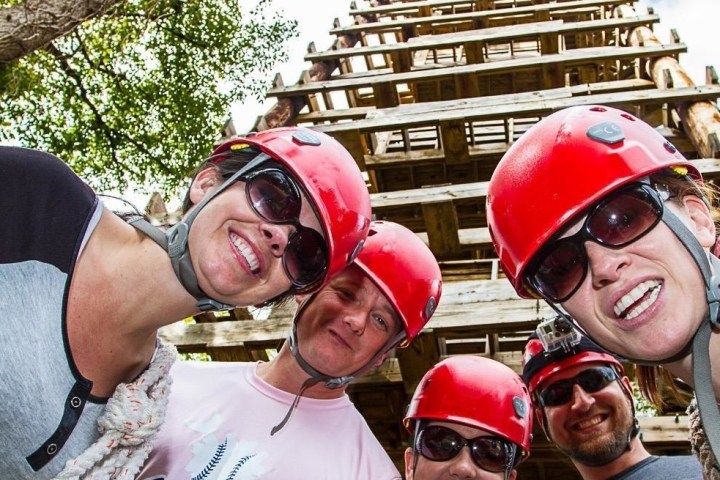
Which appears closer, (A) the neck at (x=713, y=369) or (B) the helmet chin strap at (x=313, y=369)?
(A) the neck at (x=713, y=369)

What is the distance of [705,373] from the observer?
194 centimetres

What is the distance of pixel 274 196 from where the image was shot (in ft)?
8.00

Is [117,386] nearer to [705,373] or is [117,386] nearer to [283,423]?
[283,423]

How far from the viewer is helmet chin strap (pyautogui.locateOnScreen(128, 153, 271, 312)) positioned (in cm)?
222

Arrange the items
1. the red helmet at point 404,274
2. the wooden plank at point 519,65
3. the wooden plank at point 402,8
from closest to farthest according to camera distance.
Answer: the red helmet at point 404,274
the wooden plank at point 519,65
the wooden plank at point 402,8

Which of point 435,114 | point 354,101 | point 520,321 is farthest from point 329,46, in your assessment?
point 520,321

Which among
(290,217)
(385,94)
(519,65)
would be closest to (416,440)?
(290,217)

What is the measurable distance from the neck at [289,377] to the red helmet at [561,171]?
1.02 metres

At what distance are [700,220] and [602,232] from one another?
35 cm

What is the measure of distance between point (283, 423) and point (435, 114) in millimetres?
3505

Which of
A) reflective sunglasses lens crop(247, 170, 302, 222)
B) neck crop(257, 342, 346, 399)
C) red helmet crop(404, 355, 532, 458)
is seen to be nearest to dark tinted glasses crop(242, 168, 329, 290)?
reflective sunglasses lens crop(247, 170, 302, 222)

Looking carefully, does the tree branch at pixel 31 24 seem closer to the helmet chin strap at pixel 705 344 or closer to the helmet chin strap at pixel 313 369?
the helmet chin strap at pixel 313 369

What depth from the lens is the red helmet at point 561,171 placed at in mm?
2234

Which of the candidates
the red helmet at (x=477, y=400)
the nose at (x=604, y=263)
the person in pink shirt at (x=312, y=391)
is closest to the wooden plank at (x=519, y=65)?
the person in pink shirt at (x=312, y=391)
